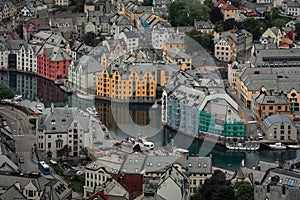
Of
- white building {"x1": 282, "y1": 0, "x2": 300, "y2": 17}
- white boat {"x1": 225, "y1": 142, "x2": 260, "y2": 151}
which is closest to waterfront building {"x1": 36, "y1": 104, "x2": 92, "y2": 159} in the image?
white boat {"x1": 225, "y1": 142, "x2": 260, "y2": 151}

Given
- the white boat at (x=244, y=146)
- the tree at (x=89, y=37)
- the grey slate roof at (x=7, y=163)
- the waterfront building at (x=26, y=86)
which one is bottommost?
the white boat at (x=244, y=146)

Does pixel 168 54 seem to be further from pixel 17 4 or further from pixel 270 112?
pixel 17 4

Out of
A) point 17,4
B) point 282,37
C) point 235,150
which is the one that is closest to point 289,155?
point 235,150

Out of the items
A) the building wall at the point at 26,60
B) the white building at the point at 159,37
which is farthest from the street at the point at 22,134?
the white building at the point at 159,37

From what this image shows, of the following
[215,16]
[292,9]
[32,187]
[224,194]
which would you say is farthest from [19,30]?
[224,194]

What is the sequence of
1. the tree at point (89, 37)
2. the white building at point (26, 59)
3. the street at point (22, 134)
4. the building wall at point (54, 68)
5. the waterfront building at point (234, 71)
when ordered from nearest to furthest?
the street at point (22, 134) < the waterfront building at point (234, 71) < the building wall at point (54, 68) < the white building at point (26, 59) < the tree at point (89, 37)

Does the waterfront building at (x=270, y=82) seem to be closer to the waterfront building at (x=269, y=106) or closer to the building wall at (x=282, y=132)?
the waterfront building at (x=269, y=106)

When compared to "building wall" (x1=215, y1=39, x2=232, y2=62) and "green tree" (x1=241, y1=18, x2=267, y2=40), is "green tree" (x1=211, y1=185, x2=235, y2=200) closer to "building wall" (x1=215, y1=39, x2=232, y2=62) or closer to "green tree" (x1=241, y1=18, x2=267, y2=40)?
"building wall" (x1=215, y1=39, x2=232, y2=62)
